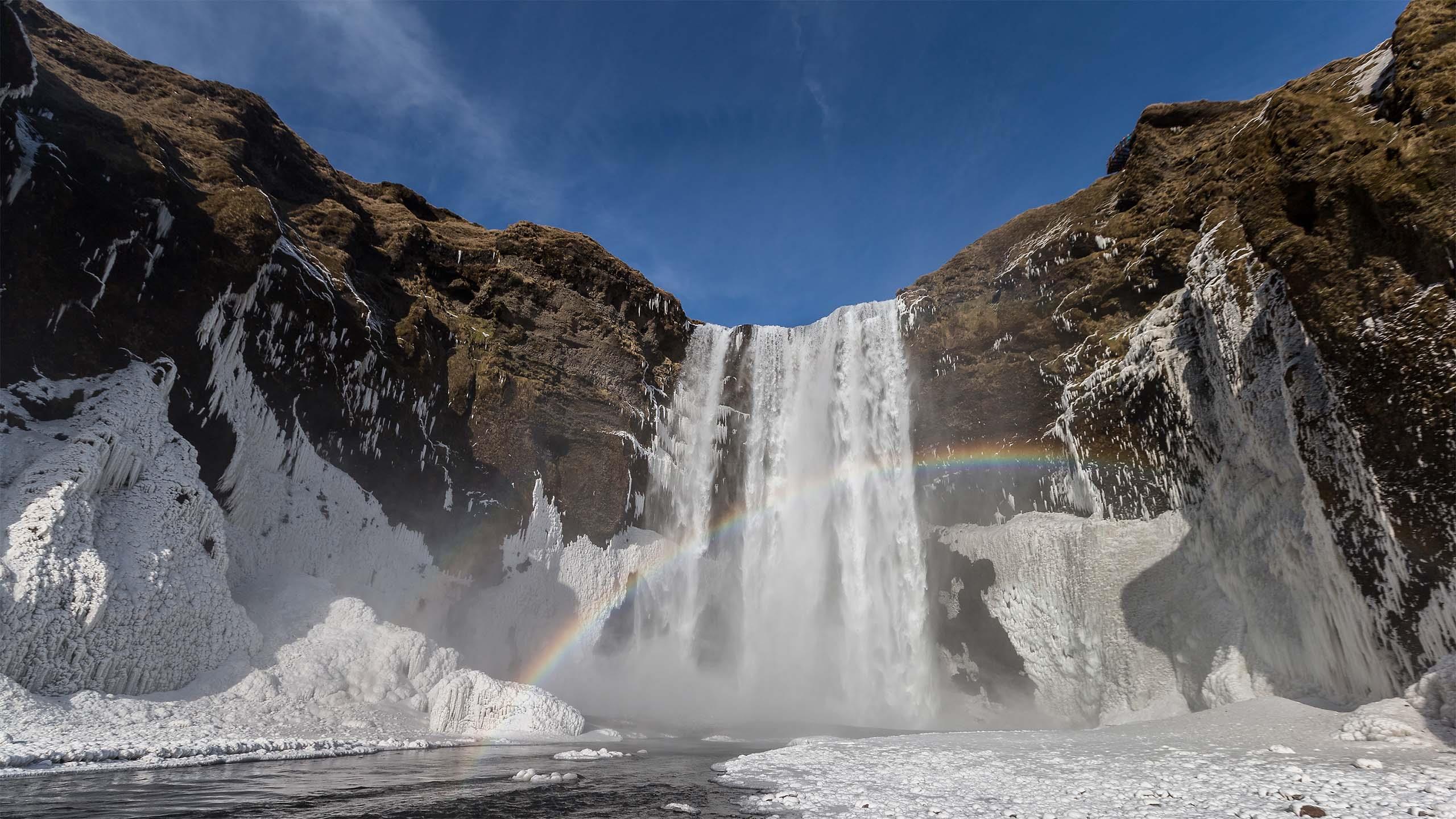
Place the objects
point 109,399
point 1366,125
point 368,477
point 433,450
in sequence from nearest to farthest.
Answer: point 1366,125 → point 109,399 → point 368,477 → point 433,450

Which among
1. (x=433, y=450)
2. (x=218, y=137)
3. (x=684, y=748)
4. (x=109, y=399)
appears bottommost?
(x=684, y=748)

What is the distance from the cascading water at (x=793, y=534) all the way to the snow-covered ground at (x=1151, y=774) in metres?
14.6

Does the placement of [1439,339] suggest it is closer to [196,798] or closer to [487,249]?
[196,798]

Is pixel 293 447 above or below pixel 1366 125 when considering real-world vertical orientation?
below

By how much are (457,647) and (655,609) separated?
30.3 feet

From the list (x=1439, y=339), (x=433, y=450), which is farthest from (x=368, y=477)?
(x=1439, y=339)

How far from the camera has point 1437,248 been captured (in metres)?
10.0

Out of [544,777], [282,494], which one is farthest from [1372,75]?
[282,494]

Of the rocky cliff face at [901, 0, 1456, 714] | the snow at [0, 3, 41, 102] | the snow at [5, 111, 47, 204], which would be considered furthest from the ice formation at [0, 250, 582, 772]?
the rocky cliff face at [901, 0, 1456, 714]

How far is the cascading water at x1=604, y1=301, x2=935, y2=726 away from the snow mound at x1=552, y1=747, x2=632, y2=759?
13.6 meters

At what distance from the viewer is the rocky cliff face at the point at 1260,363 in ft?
34.6

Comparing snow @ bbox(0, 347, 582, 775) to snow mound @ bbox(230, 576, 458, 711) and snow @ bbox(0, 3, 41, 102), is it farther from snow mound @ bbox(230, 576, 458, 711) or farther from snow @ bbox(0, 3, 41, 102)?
snow @ bbox(0, 3, 41, 102)

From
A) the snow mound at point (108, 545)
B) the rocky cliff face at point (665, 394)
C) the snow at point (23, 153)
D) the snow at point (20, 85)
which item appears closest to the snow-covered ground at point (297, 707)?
the snow mound at point (108, 545)

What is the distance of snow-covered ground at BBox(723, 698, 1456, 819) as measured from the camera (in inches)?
298
